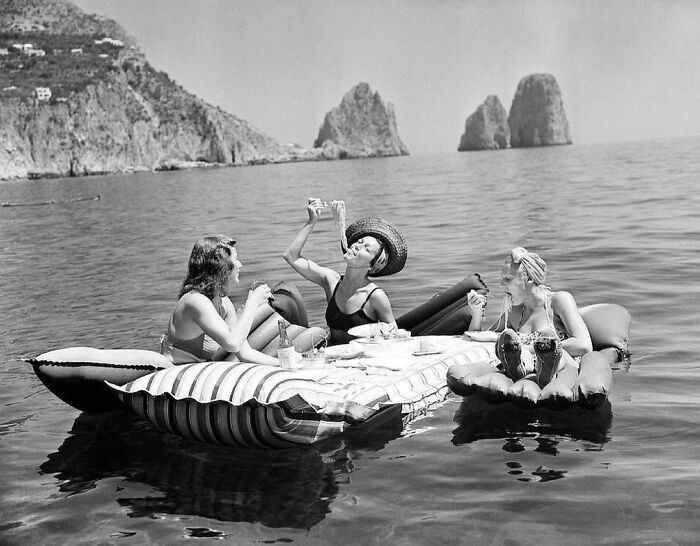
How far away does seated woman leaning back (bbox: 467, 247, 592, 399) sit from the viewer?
22.9ft

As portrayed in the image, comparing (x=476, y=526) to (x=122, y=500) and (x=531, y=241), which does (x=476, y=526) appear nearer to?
(x=122, y=500)

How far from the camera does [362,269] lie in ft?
29.3

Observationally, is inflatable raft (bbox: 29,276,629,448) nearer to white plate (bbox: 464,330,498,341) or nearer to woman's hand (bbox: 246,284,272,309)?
white plate (bbox: 464,330,498,341)

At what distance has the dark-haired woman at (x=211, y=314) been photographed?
7.29 metres

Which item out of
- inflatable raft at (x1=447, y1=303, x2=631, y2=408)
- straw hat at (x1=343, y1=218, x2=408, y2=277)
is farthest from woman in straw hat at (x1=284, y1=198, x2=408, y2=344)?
inflatable raft at (x1=447, y1=303, x2=631, y2=408)

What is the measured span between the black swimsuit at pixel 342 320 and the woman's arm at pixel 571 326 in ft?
6.43

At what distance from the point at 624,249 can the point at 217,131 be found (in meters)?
148

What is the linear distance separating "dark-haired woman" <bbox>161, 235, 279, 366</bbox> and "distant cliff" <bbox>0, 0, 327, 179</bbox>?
118525 millimetres

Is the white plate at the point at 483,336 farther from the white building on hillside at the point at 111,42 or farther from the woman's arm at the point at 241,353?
the white building on hillside at the point at 111,42

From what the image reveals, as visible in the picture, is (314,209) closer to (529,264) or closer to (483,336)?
(483,336)

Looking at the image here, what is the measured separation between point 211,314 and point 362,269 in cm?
217

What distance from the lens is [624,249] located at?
1834 cm

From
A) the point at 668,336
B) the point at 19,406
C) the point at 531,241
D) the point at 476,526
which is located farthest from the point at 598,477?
the point at 531,241

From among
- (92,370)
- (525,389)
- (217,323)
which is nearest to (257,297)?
(217,323)
